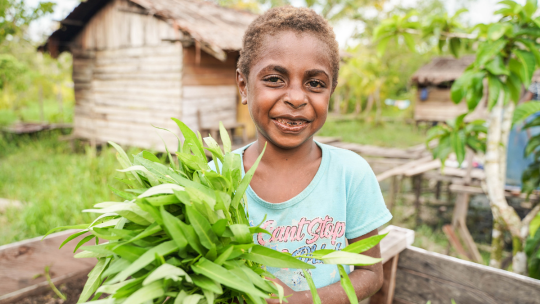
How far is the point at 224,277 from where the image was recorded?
2.30 ft

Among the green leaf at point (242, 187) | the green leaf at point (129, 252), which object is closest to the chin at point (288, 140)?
the green leaf at point (242, 187)

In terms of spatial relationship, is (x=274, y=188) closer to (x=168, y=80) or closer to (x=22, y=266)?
(x=22, y=266)

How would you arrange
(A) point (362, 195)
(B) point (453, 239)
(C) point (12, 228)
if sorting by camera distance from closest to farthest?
1. (A) point (362, 195)
2. (C) point (12, 228)
3. (B) point (453, 239)

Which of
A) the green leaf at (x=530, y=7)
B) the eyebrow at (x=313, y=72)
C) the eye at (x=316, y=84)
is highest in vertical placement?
A: the green leaf at (x=530, y=7)

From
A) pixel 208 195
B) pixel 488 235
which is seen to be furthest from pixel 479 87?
pixel 488 235

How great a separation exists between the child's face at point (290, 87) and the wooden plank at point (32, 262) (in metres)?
1.45

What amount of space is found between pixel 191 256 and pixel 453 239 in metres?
4.09

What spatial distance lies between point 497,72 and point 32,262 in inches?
107

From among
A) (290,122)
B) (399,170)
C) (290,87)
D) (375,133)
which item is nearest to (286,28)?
(290,87)

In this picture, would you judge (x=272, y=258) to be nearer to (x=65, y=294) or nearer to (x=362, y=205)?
(x=362, y=205)

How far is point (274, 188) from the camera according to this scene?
1.28 meters

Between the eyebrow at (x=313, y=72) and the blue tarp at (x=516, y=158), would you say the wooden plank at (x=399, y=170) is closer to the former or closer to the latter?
the blue tarp at (x=516, y=158)

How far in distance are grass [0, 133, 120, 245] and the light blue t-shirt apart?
2.87m

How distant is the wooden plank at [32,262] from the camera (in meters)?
1.79
